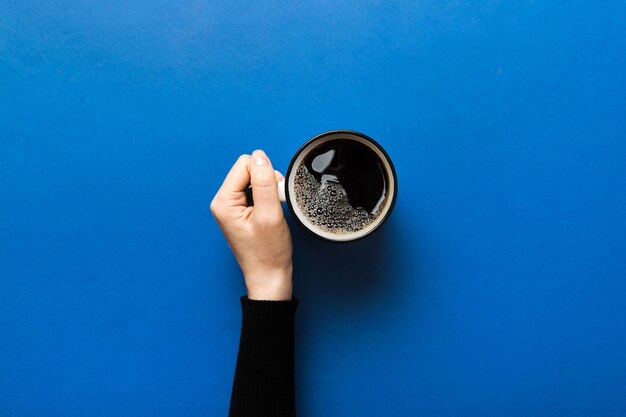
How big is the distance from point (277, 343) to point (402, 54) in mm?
478

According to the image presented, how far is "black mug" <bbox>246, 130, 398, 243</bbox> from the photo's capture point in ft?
1.89

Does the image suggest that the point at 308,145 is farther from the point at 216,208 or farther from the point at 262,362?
the point at 262,362

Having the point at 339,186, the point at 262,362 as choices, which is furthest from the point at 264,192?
the point at 262,362

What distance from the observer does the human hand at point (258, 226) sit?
561mm

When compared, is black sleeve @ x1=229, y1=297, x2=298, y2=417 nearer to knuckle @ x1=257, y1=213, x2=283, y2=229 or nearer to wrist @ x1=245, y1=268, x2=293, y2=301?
wrist @ x1=245, y1=268, x2=293, y2=301

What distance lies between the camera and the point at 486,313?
0.71 meters

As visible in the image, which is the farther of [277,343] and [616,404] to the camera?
[616,404]

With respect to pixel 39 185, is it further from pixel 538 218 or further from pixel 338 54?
pixel 538 218

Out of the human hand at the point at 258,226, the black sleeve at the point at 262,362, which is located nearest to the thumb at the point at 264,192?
the human hand at the point at 258,226

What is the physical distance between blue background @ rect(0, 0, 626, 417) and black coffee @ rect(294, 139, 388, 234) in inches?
3.5

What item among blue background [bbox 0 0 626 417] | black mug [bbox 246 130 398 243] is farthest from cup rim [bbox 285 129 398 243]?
blue background [bbox 0 0 626 417]

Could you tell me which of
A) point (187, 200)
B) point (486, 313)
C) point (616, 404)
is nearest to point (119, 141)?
point (187, 200)

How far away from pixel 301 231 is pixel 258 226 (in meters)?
0.14

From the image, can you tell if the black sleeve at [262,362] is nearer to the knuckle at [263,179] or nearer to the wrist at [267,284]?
the wrist at [267,284]
